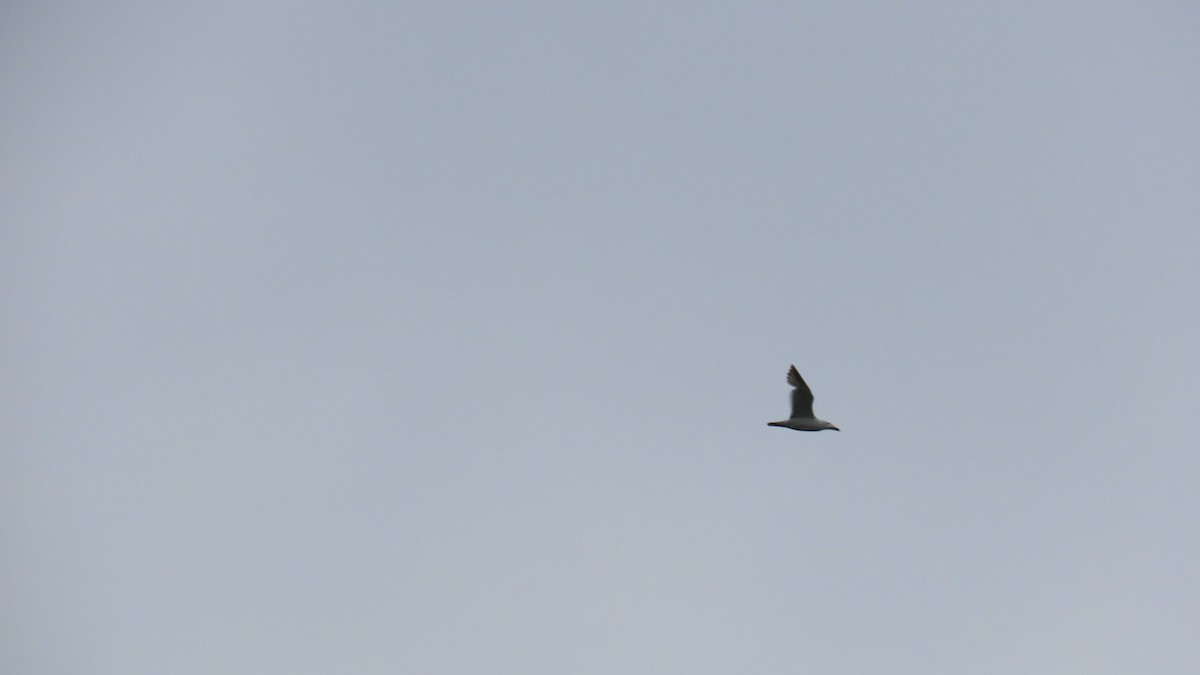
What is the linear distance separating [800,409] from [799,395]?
1.11m

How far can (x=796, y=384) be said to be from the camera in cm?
4734

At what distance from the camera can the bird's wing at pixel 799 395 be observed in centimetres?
4719

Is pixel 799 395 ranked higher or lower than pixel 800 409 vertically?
higher

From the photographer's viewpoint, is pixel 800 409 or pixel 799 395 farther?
pixel 800 409

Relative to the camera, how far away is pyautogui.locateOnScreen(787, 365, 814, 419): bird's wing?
155ft

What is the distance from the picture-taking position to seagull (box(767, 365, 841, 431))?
47250 millimetres

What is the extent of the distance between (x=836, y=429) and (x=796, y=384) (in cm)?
547

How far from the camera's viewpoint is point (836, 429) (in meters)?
50.9

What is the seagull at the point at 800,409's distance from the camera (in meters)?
47.2

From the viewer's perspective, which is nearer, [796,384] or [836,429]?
[796,384]

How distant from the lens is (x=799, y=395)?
155 ft

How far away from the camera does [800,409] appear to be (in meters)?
48.1
